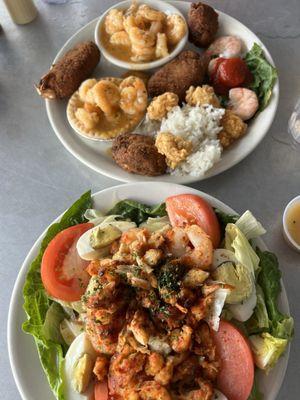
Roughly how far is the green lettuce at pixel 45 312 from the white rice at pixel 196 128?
55cm

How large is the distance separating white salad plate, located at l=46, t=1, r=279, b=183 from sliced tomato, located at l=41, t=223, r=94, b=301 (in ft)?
1.46

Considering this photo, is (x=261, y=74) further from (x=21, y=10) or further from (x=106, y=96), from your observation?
(x=21, y=10)

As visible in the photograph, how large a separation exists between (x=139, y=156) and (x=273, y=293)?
0.88m

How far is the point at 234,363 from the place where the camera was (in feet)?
4.75

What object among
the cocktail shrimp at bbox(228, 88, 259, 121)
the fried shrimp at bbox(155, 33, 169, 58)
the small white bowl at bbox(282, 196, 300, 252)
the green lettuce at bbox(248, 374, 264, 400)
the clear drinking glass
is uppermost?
the fried shrimp at bbox(155, 33, 169, 58)

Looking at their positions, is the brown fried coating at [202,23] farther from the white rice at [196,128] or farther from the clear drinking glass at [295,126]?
the clear drinking glass at [295,126]

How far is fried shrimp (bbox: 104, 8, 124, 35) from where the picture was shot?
2.42 metres

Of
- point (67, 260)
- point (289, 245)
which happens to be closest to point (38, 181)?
point (67, 260)

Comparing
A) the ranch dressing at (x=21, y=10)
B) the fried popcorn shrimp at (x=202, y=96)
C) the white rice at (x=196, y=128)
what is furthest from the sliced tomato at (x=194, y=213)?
the ranch dressing at (x=21, y=10)

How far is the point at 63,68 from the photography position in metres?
2.34

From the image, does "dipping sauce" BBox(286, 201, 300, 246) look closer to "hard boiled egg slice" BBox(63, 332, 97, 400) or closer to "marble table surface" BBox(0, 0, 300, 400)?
"marble table surface" BBox(0, 0, 300, 400)

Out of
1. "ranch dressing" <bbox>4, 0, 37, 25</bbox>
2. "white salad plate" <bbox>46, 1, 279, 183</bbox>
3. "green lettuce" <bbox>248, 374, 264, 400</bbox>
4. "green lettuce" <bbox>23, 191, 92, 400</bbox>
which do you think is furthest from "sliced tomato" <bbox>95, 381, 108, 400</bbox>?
"ranch dressing" <bbox>4, 0, 37, 25</bbox>

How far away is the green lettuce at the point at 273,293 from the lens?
1512mm

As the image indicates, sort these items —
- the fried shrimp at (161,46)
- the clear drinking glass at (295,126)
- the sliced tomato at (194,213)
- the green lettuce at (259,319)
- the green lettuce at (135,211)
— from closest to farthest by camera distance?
the green lettuce at (259,319) → the sliced tomato at (194,213) → the green lettuce at (135,211) → the clear drinking glass at (295,126) → the fried shrimp at (161,46)
